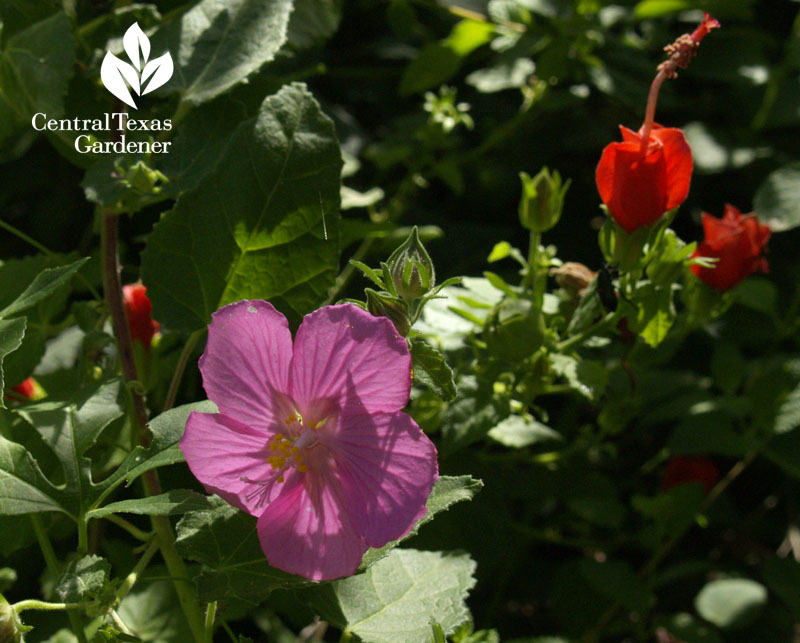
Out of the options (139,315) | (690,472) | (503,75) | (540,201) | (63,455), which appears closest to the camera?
(63,455)

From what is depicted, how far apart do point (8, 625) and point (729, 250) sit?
2.59 ft

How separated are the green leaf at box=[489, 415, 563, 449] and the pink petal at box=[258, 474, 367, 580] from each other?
0.47m

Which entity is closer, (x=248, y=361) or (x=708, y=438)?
(x=248, y=361)

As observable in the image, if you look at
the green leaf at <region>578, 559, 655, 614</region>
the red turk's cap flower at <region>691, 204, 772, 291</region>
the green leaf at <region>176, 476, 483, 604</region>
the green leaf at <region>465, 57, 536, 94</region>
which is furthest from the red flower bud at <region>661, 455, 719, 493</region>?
the green leaf at <region>176, 476, 483, 604</region>

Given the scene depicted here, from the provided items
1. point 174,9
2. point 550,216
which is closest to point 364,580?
point 550,216

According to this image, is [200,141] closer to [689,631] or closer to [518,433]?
[518,433]

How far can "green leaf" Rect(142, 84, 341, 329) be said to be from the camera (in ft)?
2.47

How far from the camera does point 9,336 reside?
62cm

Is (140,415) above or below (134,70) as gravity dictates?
below

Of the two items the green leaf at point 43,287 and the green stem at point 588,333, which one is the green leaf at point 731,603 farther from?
the green leaf at point 43,287

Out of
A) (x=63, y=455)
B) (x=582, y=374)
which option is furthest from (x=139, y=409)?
(x=582, y=374)

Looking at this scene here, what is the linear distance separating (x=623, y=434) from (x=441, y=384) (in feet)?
3.39

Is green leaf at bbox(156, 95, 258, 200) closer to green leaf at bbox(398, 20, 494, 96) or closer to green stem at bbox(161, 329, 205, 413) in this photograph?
green stem at bbox(161, 329, 205, 413)

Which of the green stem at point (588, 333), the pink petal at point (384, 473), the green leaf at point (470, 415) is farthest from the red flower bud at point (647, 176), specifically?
the pink petal at point (384, 473)
